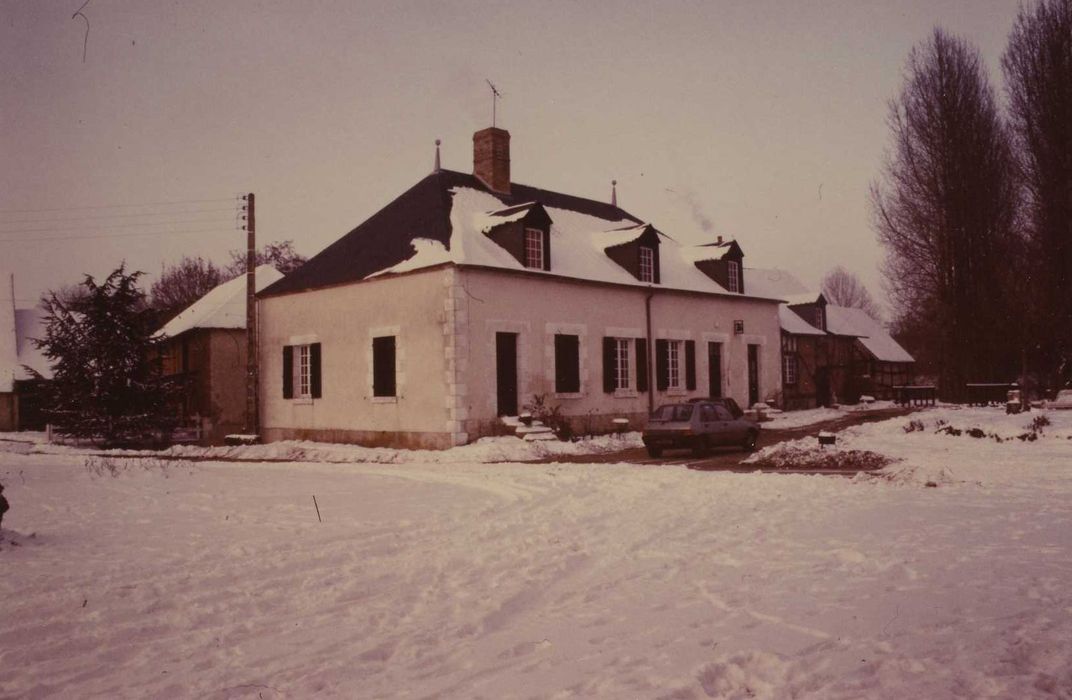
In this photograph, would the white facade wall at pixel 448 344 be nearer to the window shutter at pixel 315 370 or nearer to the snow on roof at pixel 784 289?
the window shutter at pixel 315 370

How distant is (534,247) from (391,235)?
416 centimetres

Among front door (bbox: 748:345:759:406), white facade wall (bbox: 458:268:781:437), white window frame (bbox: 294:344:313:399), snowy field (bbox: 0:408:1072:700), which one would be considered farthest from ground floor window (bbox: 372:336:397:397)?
front door (bbox: 748:345:759:406)

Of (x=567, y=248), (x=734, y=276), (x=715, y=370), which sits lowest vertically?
(x=715, y=370)

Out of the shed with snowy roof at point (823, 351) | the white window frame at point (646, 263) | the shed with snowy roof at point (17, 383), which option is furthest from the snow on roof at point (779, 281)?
the shed with snowy roof at point (17, 383)

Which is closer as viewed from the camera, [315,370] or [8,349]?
[315,370]

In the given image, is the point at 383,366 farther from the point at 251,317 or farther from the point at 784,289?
the point at 784,289

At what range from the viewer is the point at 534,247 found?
2455 centimetres

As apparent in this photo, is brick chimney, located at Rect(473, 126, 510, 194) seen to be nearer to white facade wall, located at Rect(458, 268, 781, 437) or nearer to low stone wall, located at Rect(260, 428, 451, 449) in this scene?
white facade wall, located at Rect(458, 268, 781, 437)

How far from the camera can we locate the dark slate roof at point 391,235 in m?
24.0

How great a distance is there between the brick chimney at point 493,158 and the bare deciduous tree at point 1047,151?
1886 centimetres

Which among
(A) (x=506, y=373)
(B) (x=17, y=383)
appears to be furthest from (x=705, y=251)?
(B) (x=17, y=383)

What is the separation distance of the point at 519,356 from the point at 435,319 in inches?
104

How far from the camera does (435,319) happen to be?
72.2 ft

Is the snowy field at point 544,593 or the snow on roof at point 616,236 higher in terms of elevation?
the snow on roof at point 616,236
